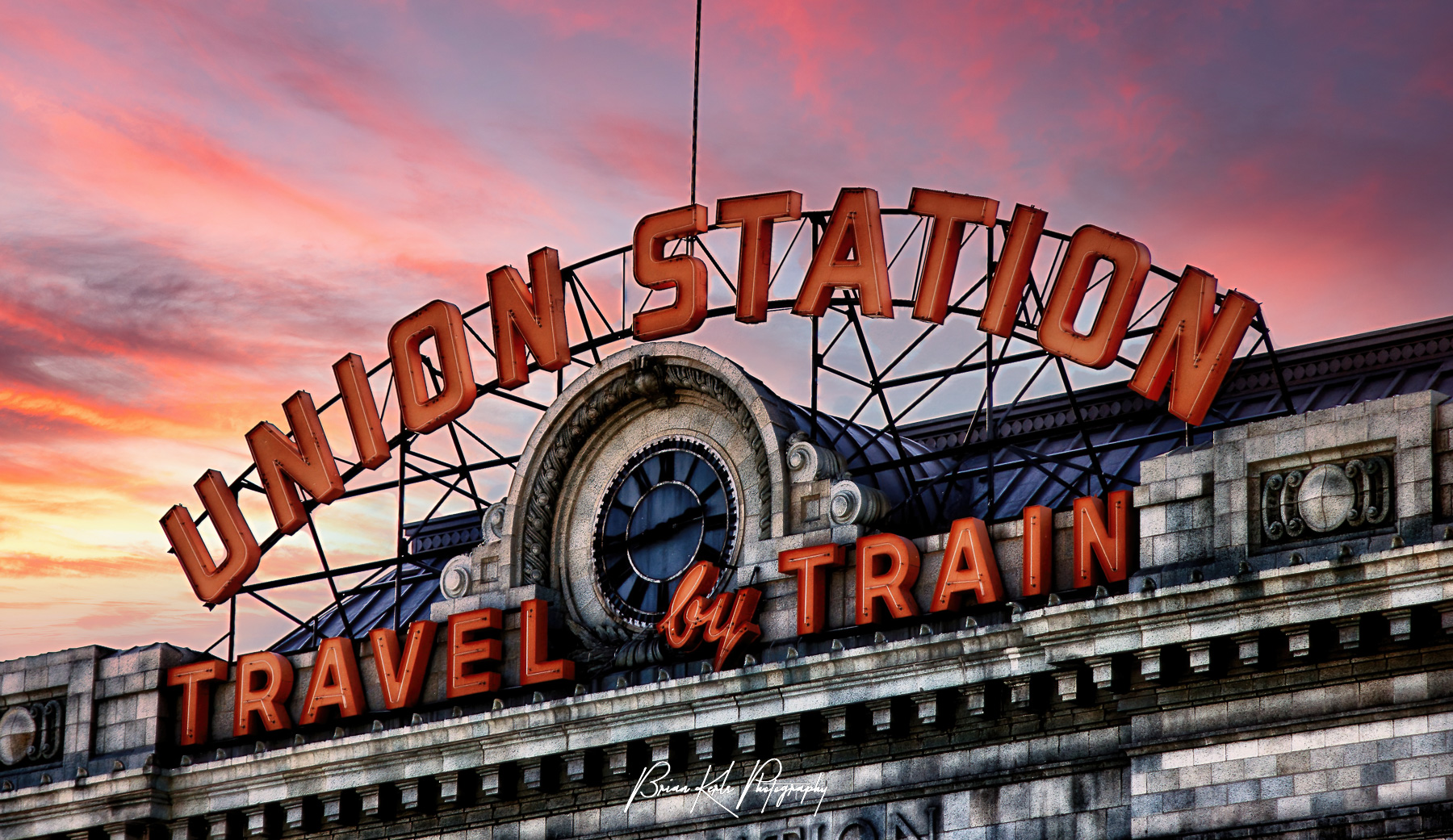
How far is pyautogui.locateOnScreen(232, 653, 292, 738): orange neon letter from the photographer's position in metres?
51.6

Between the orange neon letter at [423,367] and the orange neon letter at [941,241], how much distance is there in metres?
10.6

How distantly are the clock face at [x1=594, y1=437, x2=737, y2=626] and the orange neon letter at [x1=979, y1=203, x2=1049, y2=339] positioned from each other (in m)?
6.09

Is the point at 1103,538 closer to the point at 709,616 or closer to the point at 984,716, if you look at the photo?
the point at 984,716

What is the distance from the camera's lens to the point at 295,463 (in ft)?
181

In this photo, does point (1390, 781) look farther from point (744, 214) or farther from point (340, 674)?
point (340, 674)

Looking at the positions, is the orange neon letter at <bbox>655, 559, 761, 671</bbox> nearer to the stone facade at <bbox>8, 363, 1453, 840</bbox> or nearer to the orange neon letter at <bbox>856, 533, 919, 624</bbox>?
the stone facade at <bbox>8, 363, 1453, 840</bbox>

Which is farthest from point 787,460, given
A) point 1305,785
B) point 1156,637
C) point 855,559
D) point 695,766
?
point 1305,785

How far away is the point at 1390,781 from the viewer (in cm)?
3762

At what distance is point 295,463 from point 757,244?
40.4 ft

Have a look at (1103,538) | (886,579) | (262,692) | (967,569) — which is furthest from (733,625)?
(262,692)

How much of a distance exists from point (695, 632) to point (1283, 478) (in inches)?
475

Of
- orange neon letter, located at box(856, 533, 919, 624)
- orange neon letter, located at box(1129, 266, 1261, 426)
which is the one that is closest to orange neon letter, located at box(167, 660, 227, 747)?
orange neon letter, located at box(856, 533, 919, 624)

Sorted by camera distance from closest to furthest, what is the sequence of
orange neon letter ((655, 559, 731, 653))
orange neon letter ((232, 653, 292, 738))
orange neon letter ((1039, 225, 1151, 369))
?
orange neon letter ((1039, 225, 1151, 369)) → orange neon letter ((655, 559, 731, 653)) → orange neon letter ((232, 653, 292, 738))

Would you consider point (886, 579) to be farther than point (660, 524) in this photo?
No
